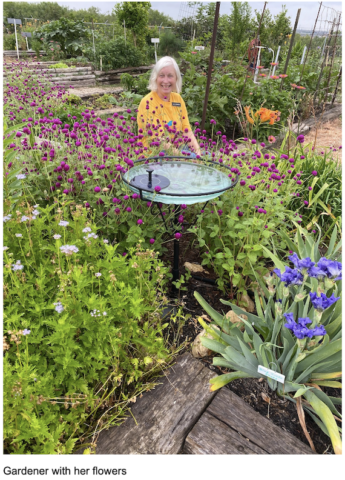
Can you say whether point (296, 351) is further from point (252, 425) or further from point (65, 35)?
point (65, 35)

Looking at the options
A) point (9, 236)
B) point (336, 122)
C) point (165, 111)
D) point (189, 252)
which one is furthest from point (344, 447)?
point (336, 122)

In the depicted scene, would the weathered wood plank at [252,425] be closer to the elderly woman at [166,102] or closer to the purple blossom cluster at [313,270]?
the purple blossom cluster at [313,270]

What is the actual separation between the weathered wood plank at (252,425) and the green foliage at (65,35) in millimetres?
12075

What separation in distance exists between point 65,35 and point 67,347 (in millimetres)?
12312

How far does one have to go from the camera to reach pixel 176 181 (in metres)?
2.24

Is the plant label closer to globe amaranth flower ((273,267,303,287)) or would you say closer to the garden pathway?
the garden pathway

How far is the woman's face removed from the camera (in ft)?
11.9

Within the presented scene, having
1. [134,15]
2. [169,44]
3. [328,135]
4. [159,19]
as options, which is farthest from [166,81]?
[159,19]

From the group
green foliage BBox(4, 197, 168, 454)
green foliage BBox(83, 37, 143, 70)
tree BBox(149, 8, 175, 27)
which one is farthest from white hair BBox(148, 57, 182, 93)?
tree BBox(149, 8, 175, 27)

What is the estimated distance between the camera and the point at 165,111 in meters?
3.80

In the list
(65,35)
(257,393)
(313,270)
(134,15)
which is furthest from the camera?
(134,15)

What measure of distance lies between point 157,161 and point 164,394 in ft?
5.54

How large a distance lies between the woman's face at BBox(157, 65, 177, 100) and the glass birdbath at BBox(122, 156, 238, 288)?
1386mm

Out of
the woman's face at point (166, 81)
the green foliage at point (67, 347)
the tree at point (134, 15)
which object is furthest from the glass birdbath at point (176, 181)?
the tree at point (134, 15)
